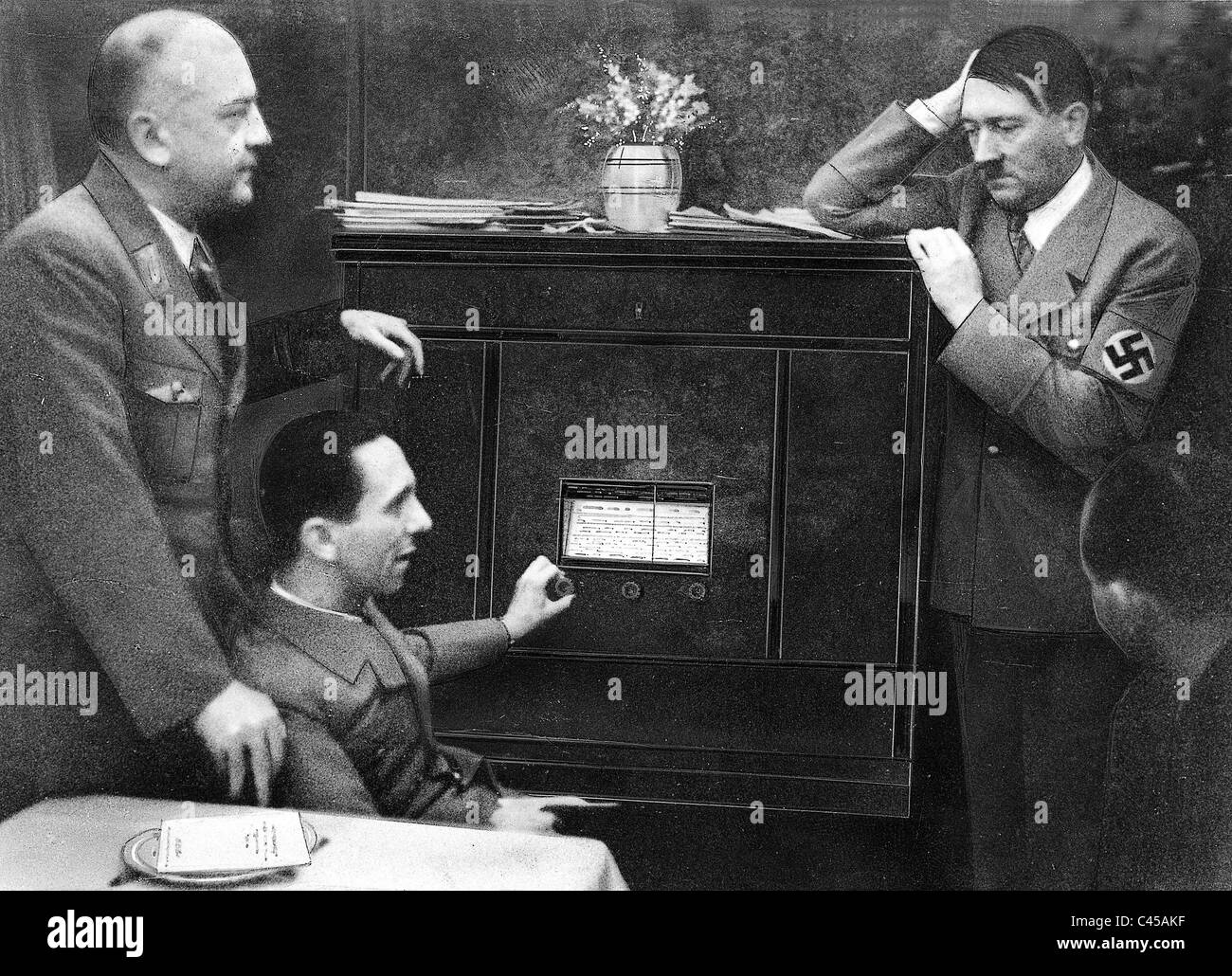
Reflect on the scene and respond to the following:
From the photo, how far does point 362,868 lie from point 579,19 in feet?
7.58

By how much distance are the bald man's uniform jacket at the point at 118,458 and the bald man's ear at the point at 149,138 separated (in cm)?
10

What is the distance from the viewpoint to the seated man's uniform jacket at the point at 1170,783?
353cm

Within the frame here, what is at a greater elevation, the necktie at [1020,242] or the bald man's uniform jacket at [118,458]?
the necktie at [1020,242]

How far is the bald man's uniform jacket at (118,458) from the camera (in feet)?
11.5

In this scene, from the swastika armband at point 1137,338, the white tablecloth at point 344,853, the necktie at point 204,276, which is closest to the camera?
the white tablecloth at point 344,853

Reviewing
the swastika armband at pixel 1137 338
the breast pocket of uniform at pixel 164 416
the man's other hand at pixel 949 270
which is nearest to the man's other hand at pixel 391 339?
the breast pocket of uniform at pixel 164 416

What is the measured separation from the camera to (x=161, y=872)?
3367 millimetres

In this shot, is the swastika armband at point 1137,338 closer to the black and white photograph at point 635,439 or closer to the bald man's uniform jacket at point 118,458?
the black and white photograph at point 635,439

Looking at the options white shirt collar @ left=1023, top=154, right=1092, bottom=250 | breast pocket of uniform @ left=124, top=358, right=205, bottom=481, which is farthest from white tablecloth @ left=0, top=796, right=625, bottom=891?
white shirt collar @ left=1023, top=154, right=1092, bottom=250

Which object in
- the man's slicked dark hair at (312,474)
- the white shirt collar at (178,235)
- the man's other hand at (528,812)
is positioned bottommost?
the man's other hand at (528,812)

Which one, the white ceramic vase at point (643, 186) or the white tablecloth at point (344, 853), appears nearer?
the white tablecloth at point (344, 853)

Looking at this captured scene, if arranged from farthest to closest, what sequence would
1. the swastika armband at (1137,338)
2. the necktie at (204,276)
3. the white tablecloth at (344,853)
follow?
the necktie at (204,276) → the swastika armband at (1137,338) → the white tablecloth at (344,853)
